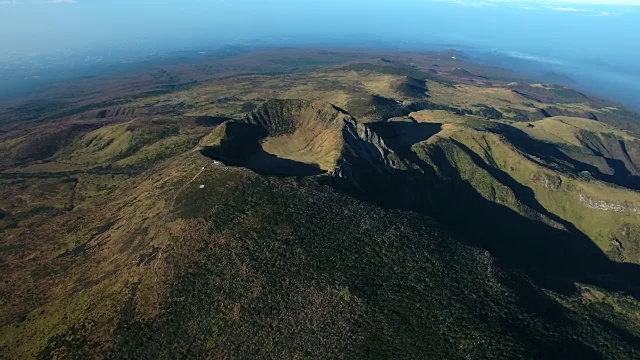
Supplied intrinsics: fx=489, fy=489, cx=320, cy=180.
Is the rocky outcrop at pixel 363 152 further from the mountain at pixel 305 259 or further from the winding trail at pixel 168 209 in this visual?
the winding trail at pixel 168 209

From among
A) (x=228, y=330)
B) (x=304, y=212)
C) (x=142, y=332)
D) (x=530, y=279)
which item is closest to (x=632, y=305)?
(x=530, y=279)

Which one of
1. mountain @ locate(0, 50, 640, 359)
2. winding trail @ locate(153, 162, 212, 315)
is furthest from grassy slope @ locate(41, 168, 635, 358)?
winding trail @ locate(153, 162, 212, 315)

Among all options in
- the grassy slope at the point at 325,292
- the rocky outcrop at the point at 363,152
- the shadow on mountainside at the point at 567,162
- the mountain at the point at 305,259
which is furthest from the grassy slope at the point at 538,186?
the grassy slope at the point at 325,292

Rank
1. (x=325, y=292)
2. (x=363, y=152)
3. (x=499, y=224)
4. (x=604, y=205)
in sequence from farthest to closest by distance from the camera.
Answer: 1. (x=604, y=205)
2. (x=499, y=224)
3. (x=363, y=152)
4. (x=325, y=292)

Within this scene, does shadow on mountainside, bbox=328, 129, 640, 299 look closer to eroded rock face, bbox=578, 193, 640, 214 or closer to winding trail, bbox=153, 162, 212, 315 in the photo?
eroded rock face, bbox=578, 193, 640, 214

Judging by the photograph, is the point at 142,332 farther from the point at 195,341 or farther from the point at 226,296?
the point at 226,296

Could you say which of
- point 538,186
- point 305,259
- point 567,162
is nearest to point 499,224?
point 538,186

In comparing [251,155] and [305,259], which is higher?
[251,155]

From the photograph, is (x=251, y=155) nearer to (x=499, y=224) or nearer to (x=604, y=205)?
(x=499, y=224)
